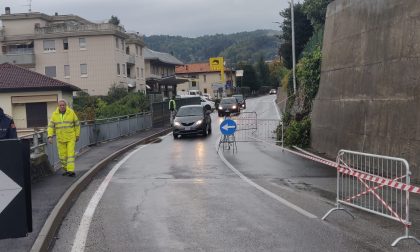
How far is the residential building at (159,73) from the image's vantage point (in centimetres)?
7644

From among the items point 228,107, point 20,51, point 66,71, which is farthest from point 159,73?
point 228,107

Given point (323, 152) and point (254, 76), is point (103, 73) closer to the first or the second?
point (323, 152)

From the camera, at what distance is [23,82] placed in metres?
45.3

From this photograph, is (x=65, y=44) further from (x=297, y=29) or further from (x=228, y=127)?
(x=228, y=127)

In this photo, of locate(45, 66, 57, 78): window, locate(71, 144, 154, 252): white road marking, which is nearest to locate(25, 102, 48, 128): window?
locate(45, 66, 57, 78): window

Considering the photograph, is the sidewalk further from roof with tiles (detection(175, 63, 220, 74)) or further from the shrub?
roof with tiles (detection(175, 63, 220, 74))

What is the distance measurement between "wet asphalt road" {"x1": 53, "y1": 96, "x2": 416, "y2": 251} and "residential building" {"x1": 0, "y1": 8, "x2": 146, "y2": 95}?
A: 4966 centimetres

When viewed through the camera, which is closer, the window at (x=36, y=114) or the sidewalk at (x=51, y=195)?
the sidewalk at (x=51, y=195)

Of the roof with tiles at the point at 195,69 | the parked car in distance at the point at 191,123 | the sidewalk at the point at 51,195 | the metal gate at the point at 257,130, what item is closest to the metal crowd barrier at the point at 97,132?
the sidewalk at the point at 51,195

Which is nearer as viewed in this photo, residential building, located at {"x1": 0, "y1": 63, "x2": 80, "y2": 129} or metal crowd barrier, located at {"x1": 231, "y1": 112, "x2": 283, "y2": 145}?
metal crowd barrier, located at {"x1": 231, "y1": 112, "x2": 283, "y2": 145}

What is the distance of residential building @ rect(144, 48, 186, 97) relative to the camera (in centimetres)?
7644

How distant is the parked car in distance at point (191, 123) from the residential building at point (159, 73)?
1727 inches

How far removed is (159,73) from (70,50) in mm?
23031

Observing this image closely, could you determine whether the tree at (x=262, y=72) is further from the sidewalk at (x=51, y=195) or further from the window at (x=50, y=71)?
the sidewalk at (x=51, y=195)
